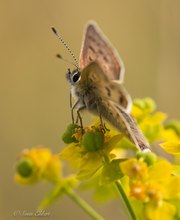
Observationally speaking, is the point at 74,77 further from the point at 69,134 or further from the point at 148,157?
the point at 148,157

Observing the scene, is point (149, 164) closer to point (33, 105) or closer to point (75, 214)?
point (75, 214)

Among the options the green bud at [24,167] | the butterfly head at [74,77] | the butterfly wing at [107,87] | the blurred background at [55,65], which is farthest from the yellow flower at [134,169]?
the blurred background at [55,65]

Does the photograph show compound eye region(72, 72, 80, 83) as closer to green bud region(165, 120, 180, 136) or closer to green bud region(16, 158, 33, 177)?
green bud region(16, 158, 33, 177)

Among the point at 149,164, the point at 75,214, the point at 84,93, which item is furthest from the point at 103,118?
the point at 75,214

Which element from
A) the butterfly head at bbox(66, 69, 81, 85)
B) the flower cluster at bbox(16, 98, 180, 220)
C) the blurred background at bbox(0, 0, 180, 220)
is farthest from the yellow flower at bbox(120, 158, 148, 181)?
the blurred background at bbox(0, 0, 180, 220)

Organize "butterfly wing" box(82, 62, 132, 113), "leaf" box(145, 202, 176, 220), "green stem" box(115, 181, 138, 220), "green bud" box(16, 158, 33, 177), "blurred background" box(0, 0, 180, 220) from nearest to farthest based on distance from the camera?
"butterfly wing" box(82, 62, 132, 113) → "leaf" box(145, 202, 176, 220) → "green stem" box(115, 181, 138, 220) → "green bud" box(16, 158, 33, 177) → "blurred background" box(0, 0, 180, 220)

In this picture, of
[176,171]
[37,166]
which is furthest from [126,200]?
[37,166]
